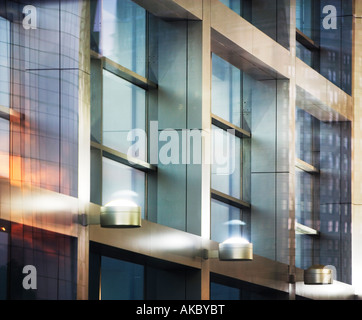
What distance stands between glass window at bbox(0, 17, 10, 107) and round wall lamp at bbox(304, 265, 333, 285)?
16.1ft

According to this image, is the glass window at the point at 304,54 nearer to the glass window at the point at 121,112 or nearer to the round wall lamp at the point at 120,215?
the glass window at the point at 121,112

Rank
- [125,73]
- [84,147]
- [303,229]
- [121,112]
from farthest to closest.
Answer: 1. [303,229]
2. [125,73]
3. [121,112]
4. [84,147]

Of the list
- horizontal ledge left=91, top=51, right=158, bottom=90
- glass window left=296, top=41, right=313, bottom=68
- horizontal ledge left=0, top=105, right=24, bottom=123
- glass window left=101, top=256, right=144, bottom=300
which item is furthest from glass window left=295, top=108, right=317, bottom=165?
horizontal ledge left=0, top=105, right=24, bottom=123

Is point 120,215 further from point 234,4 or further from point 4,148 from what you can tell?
point 234,4

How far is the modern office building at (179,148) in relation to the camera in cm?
827

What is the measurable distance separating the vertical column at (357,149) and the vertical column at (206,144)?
184cm

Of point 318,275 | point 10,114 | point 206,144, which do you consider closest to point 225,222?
point 206,144

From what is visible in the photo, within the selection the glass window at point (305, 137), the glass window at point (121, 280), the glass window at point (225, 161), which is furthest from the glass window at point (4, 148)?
the glass window at point (305, 137)

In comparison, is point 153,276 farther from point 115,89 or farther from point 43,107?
point 43,107

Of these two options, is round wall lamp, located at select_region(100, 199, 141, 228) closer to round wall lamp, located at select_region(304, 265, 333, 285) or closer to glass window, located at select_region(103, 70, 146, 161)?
glass window, located at select_region(103, 70, 146, 161)

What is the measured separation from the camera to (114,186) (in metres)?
9.63

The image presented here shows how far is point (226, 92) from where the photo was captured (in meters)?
11.2

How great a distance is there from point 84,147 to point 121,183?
3.53 ft

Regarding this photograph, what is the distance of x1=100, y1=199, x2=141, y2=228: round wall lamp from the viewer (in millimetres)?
8891
